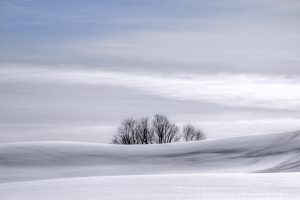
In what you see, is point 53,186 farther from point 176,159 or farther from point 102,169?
point 176,159

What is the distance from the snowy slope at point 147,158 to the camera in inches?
754

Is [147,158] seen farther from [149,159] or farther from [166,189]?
[166,189]

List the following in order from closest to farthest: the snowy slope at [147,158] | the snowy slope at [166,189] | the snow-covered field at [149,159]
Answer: the snowy slope at [166,189], the snow-covered field at [149,159], the snowy slope at [147,158]

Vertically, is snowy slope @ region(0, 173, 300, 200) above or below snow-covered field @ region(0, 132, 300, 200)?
below

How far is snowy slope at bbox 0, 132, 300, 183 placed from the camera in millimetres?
19141

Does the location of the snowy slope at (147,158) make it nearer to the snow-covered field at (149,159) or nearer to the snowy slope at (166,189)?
the snow-covered field at (149,159)

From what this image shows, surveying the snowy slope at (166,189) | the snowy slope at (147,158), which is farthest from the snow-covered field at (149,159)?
the snowy slope at (166,189)

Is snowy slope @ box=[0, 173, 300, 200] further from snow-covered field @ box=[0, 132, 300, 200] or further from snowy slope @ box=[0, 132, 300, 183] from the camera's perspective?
snowy slope @ box=[0, 132, 300, 183]

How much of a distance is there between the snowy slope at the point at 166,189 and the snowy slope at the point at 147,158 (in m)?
10.5

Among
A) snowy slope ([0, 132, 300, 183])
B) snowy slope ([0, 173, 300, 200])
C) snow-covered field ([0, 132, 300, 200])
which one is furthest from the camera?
snowy slope ([0, 132, 300, 183])

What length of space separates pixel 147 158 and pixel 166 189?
15.5 meters

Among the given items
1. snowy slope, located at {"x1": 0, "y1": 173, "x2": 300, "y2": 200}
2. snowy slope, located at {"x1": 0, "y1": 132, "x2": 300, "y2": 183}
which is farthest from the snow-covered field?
snowy slope, located at {"x1": 0, "y1": 173, "x2": 300, "y2": 200}

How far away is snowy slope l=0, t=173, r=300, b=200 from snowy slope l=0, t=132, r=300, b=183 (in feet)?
34.4

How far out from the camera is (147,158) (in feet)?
72.7
